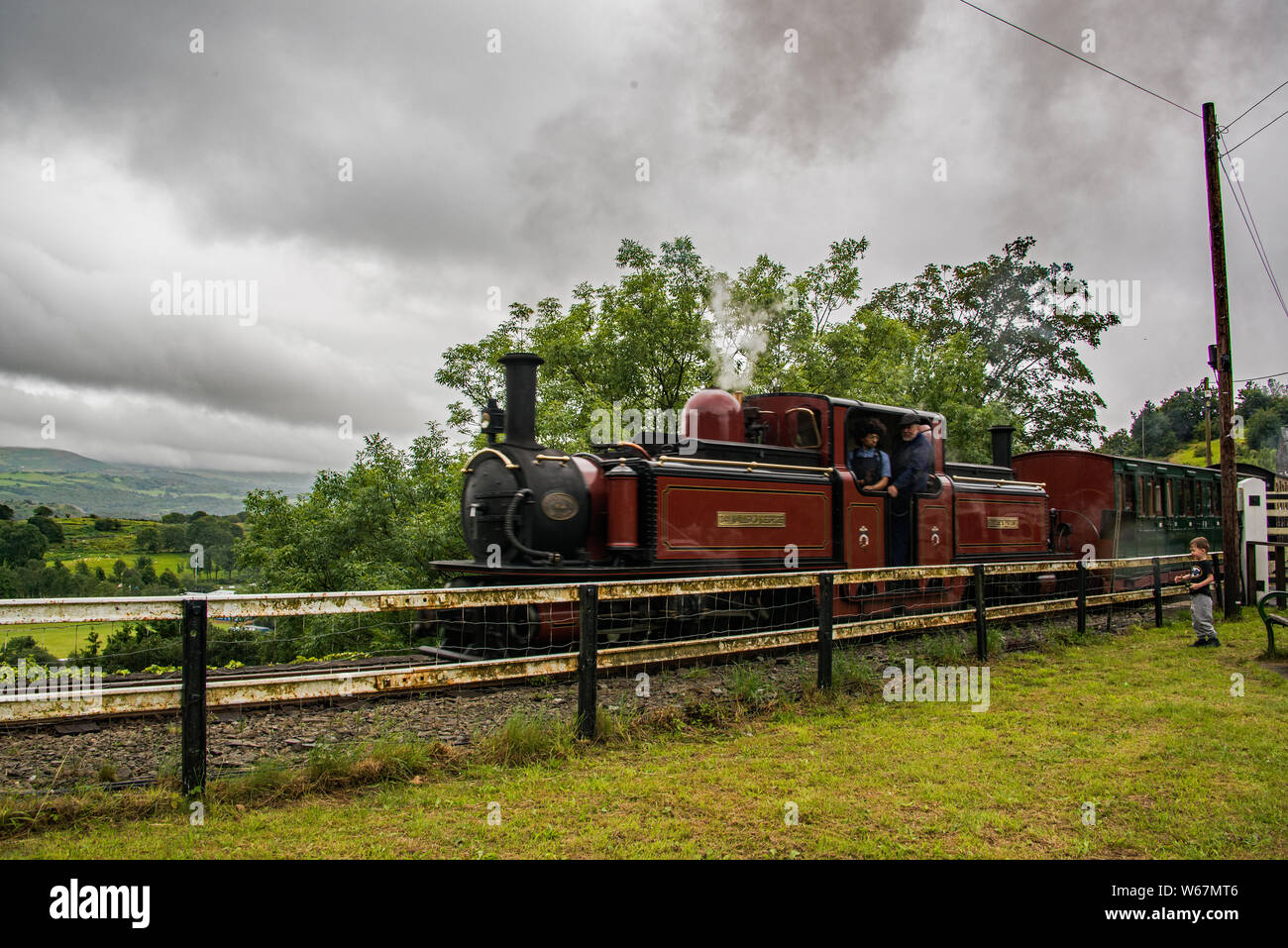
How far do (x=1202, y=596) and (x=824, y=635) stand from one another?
557cm

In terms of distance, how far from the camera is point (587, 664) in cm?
484

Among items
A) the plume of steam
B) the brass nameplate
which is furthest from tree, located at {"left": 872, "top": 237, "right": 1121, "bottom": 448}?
the brass nameplate

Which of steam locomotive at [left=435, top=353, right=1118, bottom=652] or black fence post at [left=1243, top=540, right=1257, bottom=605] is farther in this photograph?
black fence post at [left=1243, top=540, right=1257, bottom=605]

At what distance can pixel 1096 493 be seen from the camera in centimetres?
1488

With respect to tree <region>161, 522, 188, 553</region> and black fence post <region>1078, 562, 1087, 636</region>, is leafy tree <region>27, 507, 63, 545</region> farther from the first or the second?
black fence post <region>1078, 562, 1087, 636</region>

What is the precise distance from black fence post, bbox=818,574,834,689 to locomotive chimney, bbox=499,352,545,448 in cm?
394

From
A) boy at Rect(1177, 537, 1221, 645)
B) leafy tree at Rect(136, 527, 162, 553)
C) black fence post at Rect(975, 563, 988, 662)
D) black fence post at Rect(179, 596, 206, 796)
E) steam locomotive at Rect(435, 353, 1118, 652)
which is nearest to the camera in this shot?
black fence post at Rect(179, 596, 206, 796)

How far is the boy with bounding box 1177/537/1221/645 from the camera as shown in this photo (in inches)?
347

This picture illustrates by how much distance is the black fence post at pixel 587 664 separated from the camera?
15.8 ft

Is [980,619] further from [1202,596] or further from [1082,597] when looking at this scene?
[1202,596]

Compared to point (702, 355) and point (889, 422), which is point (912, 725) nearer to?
point (889, 422)

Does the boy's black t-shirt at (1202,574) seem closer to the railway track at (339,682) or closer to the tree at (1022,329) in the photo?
the railway track at (339,682)

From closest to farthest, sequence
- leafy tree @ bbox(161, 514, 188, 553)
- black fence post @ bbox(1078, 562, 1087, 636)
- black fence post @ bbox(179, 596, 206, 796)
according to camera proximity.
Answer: black fence post @ bbox(179, 596, 206, 796) < black fence post @ bbox(1078, 562, 1087, 636) < leafy tree @ bbox(161, 514, 188, 553)
